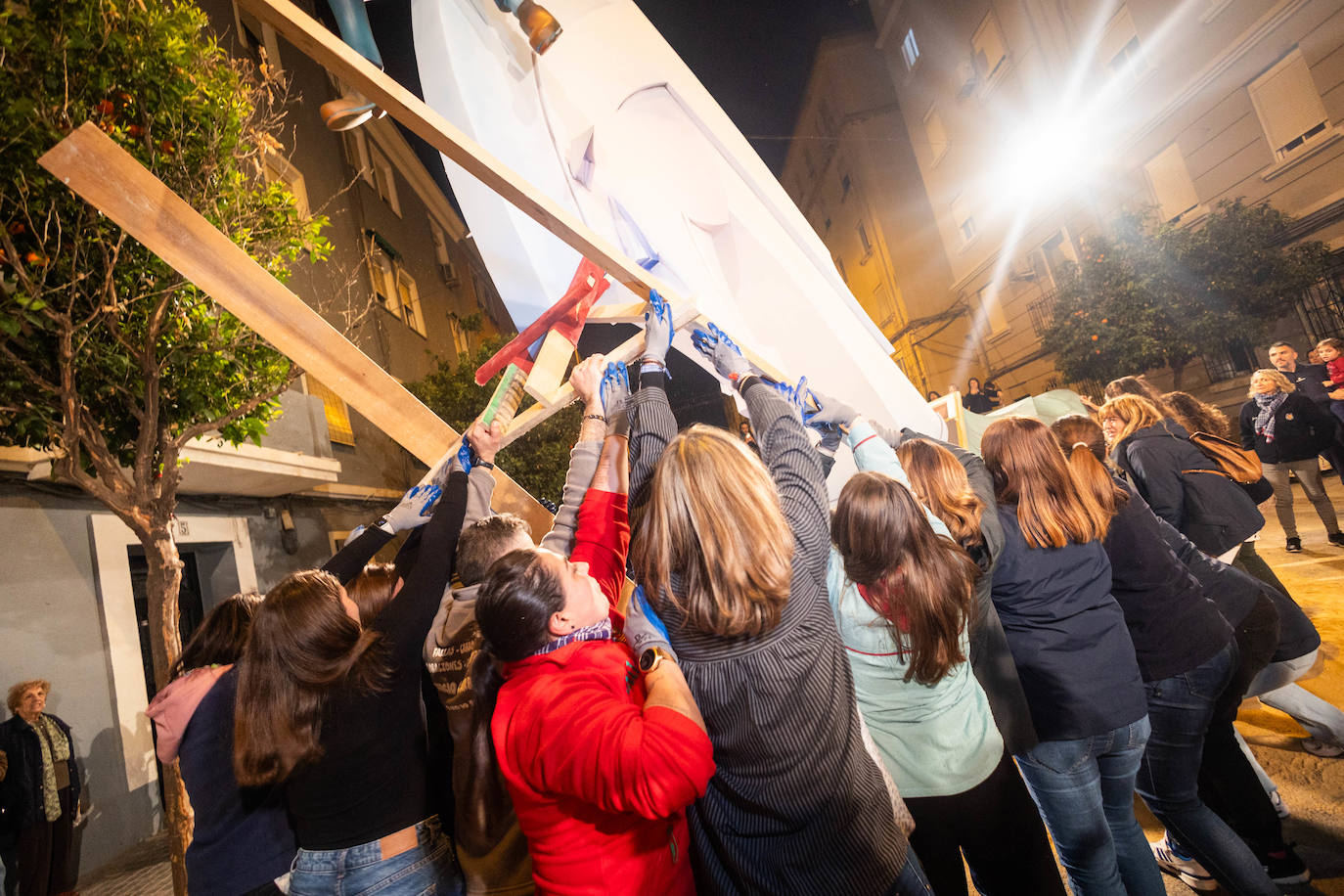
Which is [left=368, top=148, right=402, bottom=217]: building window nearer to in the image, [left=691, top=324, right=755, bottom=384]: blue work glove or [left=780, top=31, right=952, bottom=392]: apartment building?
[left=691, top=324, right=755, bottom=384]: blue work glove

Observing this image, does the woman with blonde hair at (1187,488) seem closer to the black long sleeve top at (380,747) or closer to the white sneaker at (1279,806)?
the white sneaker at (1279,806)

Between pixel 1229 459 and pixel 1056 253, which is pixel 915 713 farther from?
pixel 1056 253

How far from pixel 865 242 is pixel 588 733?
100 ft

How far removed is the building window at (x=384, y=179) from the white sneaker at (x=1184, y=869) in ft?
53.4

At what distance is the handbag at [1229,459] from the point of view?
2994 mm

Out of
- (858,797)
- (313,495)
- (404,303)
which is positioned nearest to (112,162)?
(858,797)

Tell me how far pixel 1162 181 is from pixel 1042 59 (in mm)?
5204

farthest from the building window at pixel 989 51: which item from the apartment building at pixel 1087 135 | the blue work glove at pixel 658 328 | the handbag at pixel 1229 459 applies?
the blue work glove at pixel 658 328

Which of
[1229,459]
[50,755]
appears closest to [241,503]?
[50,755]

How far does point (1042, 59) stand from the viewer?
18219 millimetres

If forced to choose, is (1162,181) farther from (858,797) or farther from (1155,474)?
(858,797)

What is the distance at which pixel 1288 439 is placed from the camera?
5793 mm

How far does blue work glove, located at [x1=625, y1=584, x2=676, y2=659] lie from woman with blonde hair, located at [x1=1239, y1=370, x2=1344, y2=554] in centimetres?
652

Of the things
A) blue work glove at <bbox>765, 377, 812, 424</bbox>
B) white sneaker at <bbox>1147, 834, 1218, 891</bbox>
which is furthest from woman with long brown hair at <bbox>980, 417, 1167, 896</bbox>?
blue work glove at <bbox>765, 377, 812, 424</bbox>
